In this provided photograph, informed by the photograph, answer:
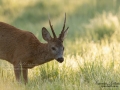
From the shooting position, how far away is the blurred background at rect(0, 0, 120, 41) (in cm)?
1394

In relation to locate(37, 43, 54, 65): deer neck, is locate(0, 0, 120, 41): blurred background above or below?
above

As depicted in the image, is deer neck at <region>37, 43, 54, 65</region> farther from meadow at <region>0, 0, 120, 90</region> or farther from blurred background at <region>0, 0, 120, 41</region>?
blurred background at <region>0, 0, 120, 41</region>

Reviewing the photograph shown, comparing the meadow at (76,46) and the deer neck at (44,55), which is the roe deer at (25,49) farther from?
the meadow at (76,46)

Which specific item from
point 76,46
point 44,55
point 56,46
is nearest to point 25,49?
point 44,55

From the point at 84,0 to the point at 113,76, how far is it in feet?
37.7

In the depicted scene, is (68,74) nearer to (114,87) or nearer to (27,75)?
(27,75)

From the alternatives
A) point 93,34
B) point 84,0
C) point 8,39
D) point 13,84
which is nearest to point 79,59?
point 8,39

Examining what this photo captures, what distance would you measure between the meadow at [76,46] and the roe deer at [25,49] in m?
0.25

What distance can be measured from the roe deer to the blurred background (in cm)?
493

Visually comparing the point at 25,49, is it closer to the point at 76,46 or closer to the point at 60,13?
the point at 76,46

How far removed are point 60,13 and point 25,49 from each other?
1033 centimetres

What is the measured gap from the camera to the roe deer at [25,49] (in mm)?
7897

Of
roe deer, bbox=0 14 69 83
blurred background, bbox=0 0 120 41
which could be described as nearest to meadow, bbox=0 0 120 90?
blurred background, bbox=0 0 120 41

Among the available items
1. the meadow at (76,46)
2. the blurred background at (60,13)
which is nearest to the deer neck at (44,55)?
the meadow at (76,46)
